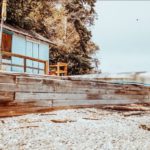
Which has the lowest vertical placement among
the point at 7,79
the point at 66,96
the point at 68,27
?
the point at 66,96

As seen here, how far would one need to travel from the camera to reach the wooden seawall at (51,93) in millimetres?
6785

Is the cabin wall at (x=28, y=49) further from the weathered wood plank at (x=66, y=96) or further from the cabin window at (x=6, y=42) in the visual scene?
the weathered wood plank at (x=66, y=96)

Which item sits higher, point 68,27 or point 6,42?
point 68,27

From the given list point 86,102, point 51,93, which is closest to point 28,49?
point 86,102

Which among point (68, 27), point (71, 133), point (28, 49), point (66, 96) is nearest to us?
point (71, 133)

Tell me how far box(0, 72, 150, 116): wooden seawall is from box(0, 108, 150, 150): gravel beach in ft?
1.18

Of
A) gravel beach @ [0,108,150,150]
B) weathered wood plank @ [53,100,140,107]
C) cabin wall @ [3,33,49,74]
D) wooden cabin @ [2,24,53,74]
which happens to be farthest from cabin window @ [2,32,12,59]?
gravel beach @ [0,108,150,150]

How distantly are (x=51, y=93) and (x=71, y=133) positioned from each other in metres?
2.61

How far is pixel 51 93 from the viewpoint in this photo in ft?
26.1

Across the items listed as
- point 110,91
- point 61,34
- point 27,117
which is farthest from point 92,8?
point 27,117

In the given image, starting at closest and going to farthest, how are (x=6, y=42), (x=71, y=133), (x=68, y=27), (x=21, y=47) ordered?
(x=71, y=133)
(x=6, y=42)
(x=21, y=47)
(x=68, y=27)

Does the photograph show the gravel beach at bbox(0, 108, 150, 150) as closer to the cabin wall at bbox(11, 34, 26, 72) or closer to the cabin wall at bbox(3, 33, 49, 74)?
the cabin wall at bbox(3, 33, 49, 74)

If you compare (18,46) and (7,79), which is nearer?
(7,79)

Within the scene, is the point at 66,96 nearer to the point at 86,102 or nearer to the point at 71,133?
the point at 86,102
